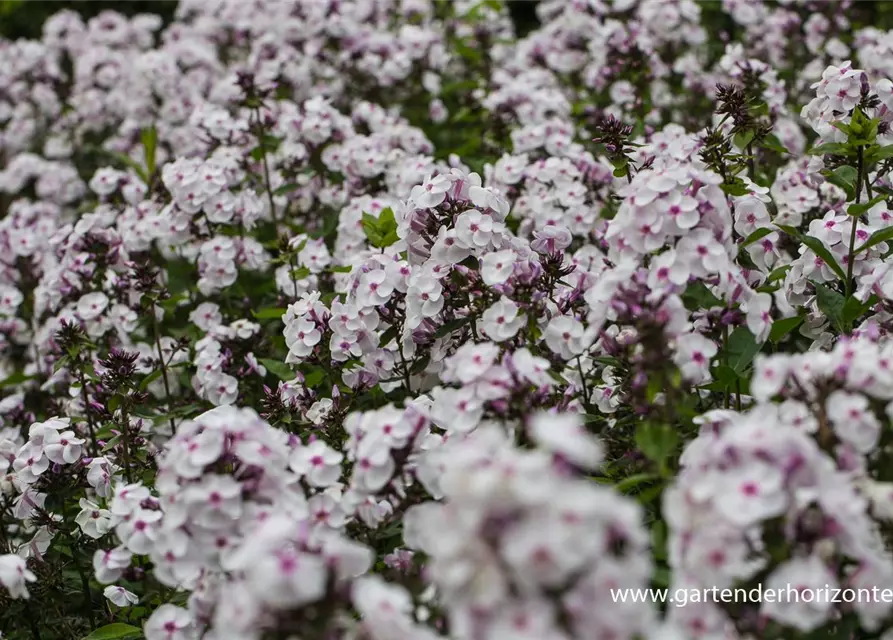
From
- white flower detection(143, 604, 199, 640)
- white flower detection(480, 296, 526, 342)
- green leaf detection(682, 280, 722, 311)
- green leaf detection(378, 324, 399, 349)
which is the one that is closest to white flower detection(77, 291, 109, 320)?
green leaf detection(378, 324, 399, 349)

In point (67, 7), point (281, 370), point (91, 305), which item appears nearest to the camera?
point (281, 370)

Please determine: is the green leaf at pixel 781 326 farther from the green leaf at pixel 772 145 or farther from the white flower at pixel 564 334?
the green leaf at pixel 772 145

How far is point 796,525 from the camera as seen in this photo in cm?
226

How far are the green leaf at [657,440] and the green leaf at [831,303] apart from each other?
1.30 meters

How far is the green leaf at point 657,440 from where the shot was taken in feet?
8.71

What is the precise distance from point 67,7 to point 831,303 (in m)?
13.8

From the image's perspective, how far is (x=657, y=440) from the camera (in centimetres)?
270

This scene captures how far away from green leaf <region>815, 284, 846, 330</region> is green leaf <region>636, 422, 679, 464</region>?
1.30 meters

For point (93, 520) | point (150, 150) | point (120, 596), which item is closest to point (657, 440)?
point (120, 596)

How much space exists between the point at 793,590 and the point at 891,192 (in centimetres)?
272

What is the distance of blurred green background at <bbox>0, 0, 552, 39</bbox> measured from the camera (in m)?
13.5

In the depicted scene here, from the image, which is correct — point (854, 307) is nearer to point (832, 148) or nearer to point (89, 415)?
point (832, 148)

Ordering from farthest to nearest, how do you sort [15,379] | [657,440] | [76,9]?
1. [76,9]
2. [15,379]
3. [657,440]

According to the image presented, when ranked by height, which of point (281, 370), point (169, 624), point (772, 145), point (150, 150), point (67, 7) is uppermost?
point (67, 7)
